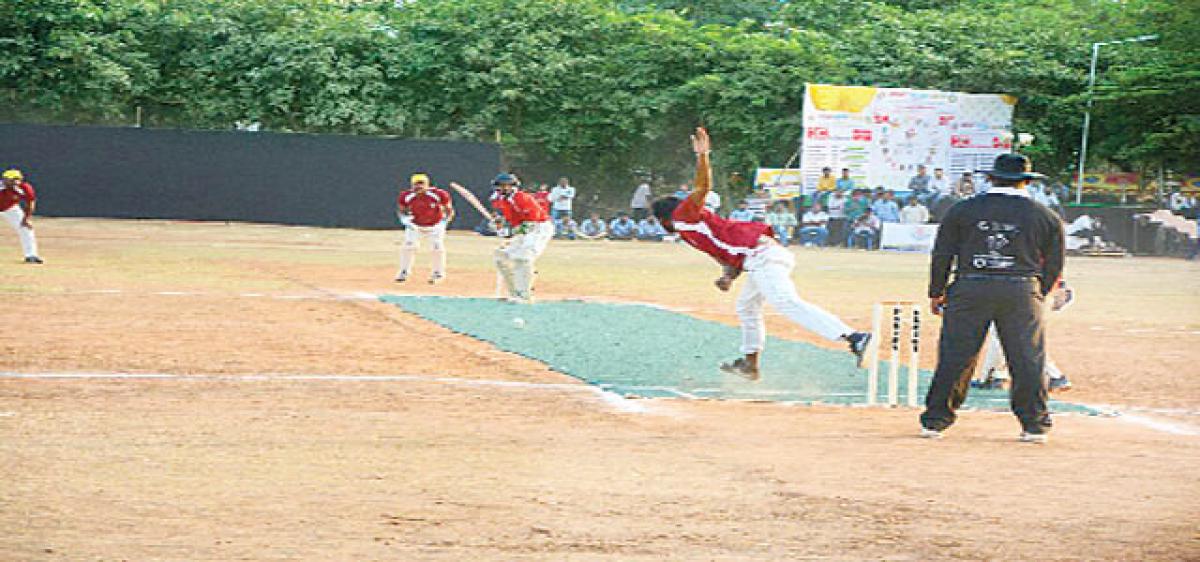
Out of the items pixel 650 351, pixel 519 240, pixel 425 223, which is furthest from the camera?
pixel 425 223

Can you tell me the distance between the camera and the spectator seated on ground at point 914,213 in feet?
148

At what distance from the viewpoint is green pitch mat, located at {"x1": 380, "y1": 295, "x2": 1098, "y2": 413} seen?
1360cm

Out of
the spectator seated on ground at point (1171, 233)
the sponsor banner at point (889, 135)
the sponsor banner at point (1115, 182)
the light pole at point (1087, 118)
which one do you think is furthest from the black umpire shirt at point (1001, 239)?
the sponsor banner at point (1115, 182)

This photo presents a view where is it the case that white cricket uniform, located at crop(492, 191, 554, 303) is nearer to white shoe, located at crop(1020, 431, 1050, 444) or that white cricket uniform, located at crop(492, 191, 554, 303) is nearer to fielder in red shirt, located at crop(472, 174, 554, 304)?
fielder in red shirt, located at crop(472, 174, 554, 304)

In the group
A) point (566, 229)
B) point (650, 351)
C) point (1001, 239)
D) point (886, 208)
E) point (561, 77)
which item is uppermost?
point (561, 77)

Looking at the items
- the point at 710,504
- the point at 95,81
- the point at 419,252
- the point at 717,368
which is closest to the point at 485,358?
the point at 717,368

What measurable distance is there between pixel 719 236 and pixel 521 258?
28.9ft

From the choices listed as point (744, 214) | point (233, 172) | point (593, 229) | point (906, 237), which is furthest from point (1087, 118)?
point (233, 172)

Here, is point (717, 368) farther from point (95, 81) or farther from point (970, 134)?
point (95, 81)

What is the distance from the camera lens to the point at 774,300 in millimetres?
13320

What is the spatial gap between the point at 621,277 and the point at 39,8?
28640mm

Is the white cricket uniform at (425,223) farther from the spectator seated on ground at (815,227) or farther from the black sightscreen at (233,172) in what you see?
the spectator seated on ground at (815,227)

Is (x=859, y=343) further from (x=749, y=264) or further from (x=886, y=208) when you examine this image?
(x=886, y=208)

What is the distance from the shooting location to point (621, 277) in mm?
29266
